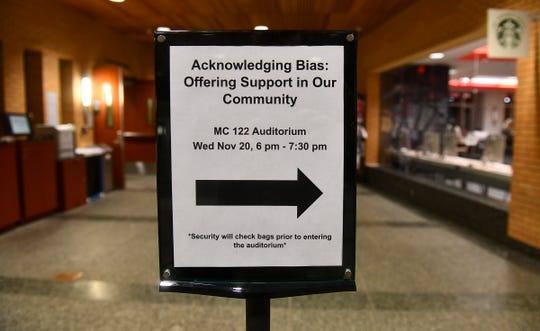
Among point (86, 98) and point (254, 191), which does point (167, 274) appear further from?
point (86, 98)

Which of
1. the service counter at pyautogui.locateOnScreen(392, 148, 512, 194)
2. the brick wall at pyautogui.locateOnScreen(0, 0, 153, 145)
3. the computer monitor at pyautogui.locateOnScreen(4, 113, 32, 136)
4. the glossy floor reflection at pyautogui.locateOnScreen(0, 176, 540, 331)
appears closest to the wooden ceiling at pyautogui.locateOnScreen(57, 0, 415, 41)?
the brick wall at pyautogui.locateOnScreen(0, 0, 153, 145)

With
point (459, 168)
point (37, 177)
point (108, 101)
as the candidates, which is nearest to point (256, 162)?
point (37, 177)

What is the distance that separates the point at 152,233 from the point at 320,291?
4.48m

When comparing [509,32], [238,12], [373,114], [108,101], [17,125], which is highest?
[238,12]

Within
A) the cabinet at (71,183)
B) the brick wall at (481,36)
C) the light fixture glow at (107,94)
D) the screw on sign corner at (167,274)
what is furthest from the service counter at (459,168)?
the light fixture glow at (107,94)

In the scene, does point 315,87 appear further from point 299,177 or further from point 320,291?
point 320,291

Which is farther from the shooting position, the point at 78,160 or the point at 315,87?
the point at 78,160

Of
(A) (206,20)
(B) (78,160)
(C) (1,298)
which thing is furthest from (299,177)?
(A) (206,20)

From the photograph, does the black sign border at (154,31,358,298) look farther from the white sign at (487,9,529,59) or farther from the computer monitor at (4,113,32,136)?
the computer monitor at (4,113,32,136)

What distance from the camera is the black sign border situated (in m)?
1.17

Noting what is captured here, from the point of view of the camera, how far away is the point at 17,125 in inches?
238

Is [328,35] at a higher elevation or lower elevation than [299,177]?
higher

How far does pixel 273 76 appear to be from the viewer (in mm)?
1188

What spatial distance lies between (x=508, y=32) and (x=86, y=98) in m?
6.85
